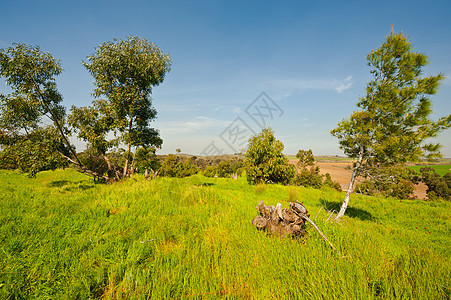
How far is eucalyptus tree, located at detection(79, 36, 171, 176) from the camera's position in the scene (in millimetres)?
10430

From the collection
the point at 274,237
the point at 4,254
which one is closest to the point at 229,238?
the point at 274,237

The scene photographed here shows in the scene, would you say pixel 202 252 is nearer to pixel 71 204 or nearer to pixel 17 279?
pixel 17 279

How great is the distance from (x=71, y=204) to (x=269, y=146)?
20438mm

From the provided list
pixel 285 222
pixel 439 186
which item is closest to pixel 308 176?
pixel 439 186

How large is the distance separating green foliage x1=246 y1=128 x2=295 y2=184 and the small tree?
12382mm

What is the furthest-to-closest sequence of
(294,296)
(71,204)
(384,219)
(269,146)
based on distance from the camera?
(269,146) < (384,219) < (71,204) < (294,296)

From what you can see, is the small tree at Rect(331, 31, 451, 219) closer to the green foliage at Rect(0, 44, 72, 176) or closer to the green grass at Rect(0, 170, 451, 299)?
the green grass at Rect(0, 170, 451, 299)

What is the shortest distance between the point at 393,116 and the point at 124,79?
16373 millimetres

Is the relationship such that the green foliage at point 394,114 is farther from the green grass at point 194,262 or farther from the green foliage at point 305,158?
the green foliage at point 305,158

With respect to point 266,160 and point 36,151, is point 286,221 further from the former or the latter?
point 266,160

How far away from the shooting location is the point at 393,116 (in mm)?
8086

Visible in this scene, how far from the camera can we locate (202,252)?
2.72 metres

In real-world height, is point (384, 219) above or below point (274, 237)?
below

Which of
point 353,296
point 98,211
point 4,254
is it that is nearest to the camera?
point 353,296
